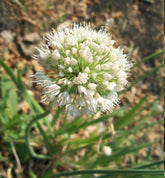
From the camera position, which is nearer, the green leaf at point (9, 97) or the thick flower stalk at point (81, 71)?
the thick flower stalk at point (81, 71)

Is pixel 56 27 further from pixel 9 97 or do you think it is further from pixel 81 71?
pixel 81 71

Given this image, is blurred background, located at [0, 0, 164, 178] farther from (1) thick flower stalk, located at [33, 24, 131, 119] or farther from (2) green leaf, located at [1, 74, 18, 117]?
(1) thick flower stalk, located at [33, 24, 131, 119]

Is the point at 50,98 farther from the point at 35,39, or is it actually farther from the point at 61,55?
the point at 35,39

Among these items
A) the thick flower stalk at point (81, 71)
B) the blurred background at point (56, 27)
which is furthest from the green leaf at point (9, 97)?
the thick flower stalk at point (81, 71)

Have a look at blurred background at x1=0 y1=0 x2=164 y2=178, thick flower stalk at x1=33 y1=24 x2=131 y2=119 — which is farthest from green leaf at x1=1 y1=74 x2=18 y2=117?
thick flower stalk at x1=33 y1=24 x2=131 y2=119

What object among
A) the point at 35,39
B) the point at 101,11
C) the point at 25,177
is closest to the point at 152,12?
the point at 101,11

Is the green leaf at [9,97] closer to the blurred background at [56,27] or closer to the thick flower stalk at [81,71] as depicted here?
the blurred background at [56,27]
